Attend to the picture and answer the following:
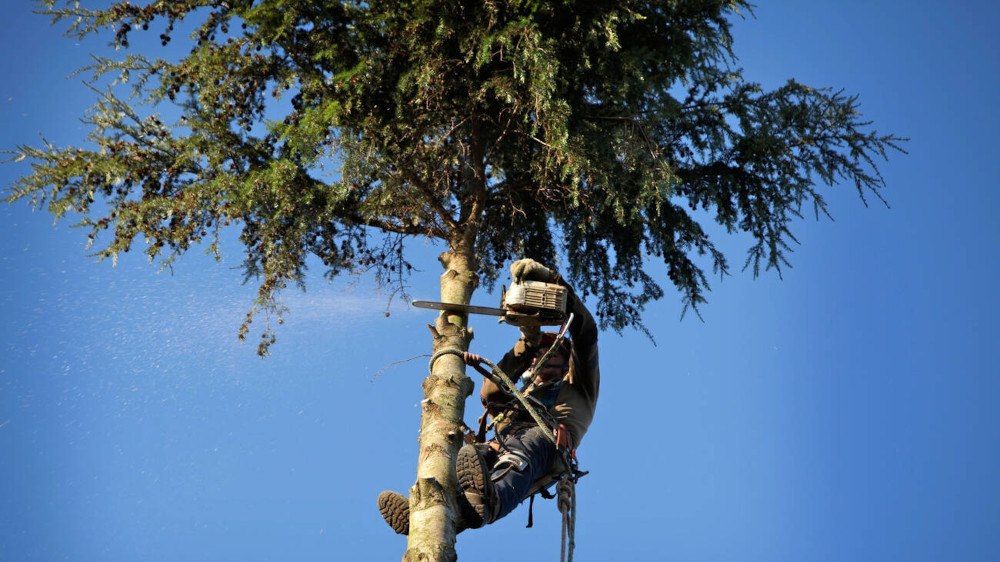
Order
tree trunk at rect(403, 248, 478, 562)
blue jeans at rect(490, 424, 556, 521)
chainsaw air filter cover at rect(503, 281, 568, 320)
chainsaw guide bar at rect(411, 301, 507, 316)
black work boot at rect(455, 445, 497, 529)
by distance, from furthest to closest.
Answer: chainsaw guide bar at rect(411, 301, 507, 316) < chainsaw air filter cover at rect(503, 281, 568, 320) < blue jeans at rect(490, 424, 556, 521) < black work boot at rect(455, 445, 497, 529) < tree trunk at rect(403, 248, 478, 562)

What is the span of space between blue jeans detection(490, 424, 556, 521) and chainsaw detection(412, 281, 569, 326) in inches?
24.8

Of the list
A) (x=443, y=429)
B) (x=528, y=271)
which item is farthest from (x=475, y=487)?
(x=528, y=271)

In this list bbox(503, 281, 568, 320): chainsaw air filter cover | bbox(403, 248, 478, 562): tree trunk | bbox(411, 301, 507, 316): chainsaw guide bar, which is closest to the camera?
bbox(403, 248, 478, 562): tree trunk

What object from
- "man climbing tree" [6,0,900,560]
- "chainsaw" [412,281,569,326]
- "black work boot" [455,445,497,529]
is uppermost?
"man climbing tree" [6,0,900,560]

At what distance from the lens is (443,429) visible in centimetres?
479

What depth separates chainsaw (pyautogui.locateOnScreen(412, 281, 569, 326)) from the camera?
5078 millimetres

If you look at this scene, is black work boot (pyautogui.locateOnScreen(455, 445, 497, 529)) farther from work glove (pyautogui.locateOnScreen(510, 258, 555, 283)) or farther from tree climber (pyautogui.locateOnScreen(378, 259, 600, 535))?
work glove (pyautogui.locateOnScreen(510, 258, 555, 283))

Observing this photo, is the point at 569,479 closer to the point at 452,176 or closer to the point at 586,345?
the point at 586,345

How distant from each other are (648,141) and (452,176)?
1565 mm

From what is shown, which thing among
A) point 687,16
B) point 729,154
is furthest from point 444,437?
point 687,16

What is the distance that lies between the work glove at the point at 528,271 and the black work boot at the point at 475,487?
1.06 meters

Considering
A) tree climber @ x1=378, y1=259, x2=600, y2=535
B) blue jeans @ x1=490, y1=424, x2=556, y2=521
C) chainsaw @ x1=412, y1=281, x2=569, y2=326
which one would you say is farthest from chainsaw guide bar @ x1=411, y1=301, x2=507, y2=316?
blue jeans @ x1=490, y1=424, x2=556, y2=521

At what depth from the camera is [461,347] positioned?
538cm

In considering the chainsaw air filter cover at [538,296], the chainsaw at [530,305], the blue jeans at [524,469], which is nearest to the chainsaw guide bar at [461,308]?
the chainsaw at [530,305]
